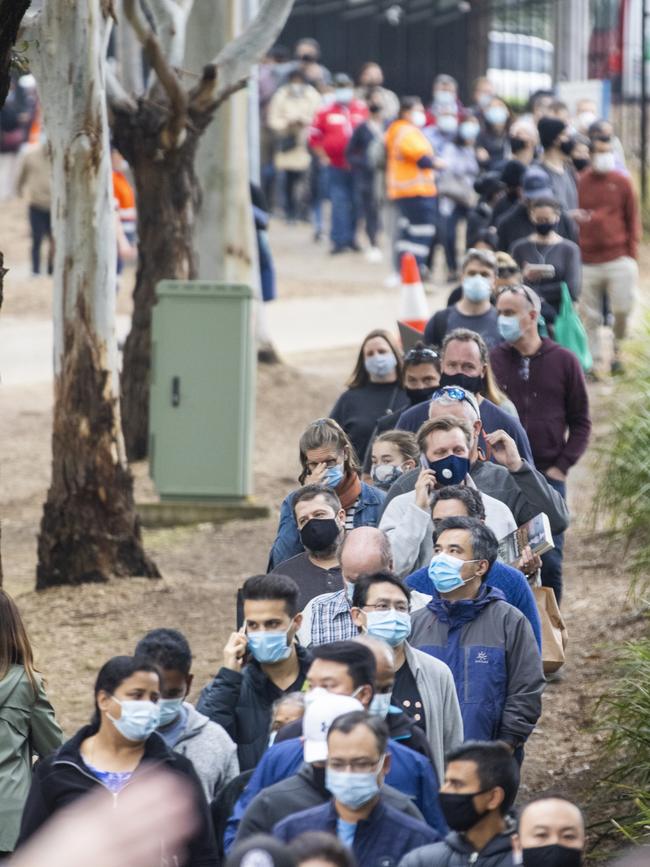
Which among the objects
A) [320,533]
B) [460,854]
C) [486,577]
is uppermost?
[320,533]

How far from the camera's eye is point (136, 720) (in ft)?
18.0

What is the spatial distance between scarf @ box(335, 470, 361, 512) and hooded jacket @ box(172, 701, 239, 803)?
85.6 inches

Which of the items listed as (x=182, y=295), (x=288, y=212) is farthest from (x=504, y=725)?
(x=288, y=212)

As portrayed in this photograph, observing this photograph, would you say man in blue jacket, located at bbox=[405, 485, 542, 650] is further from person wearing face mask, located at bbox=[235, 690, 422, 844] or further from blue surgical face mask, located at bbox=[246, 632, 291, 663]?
person wearing face mask, located at bbox=[235, 690, 422, 844]

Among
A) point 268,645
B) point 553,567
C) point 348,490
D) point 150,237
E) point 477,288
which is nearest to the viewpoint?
point 268,645

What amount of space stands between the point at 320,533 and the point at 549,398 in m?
2.95

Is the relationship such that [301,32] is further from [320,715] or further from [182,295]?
[320,715]

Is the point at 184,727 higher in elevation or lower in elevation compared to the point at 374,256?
lower

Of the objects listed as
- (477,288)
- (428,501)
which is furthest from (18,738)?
(477,288)

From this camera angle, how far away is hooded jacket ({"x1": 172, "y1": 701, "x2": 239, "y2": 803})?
5836 millimetres

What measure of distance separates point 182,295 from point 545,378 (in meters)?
3.72

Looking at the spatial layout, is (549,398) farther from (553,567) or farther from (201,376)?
(201,376)

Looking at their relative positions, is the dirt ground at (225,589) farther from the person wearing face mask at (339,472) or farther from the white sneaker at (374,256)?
the white sneaker at (374,256)

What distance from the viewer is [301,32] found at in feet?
113
